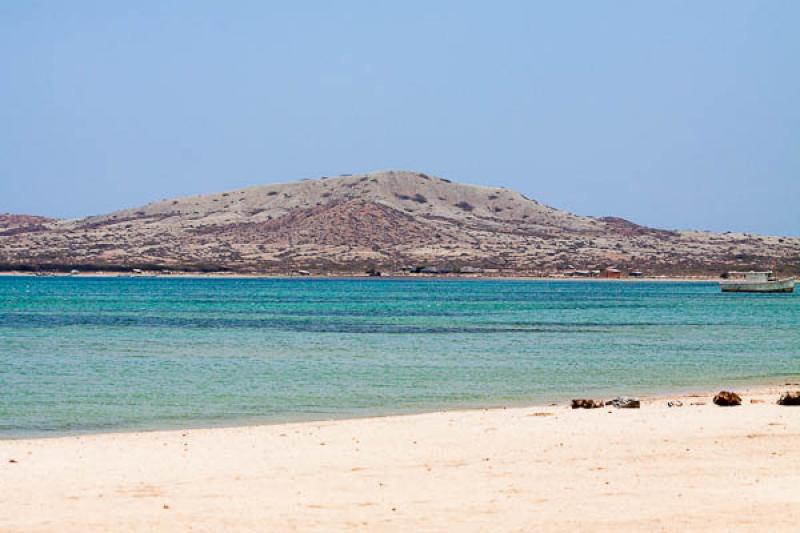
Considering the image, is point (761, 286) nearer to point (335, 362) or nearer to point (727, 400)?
point (335, 362)

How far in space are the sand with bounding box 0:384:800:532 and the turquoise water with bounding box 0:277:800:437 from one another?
184 inches

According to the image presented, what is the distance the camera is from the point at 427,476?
49.8ft

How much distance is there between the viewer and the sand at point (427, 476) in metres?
12.5

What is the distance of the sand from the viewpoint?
1245 centimetres

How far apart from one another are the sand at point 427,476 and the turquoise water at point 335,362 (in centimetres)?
468

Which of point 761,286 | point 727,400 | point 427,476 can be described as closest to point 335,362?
point 727,400

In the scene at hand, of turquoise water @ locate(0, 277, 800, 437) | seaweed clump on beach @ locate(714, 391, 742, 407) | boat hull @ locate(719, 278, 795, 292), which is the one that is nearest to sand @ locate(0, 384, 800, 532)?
seaweed clump on beach @ locate(714, 391, 742, 407)

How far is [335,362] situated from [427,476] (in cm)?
2320

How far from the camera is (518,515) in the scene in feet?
41.6

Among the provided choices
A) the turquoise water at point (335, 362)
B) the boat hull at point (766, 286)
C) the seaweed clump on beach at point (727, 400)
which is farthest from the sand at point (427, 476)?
the boat hull at point (766, 286)

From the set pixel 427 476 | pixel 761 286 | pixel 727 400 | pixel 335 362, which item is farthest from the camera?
pixel 761 286

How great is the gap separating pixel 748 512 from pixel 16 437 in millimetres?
13092

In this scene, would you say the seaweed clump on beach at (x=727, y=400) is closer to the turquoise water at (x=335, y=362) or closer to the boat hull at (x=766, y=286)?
the turquoise water at (x=335, y=362)

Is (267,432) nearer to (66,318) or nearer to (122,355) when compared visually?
(122,355)
